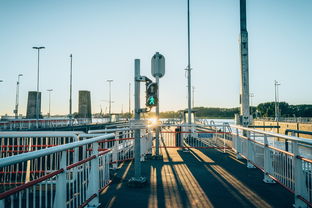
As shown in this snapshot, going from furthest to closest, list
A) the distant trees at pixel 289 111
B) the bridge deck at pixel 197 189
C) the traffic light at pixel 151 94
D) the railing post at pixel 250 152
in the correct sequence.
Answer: the distant trees at pixel 289 111 → the railing post at pixel 250 152 → the traffic light at pixel 151 94 → the bridge deck at pixel 197 189

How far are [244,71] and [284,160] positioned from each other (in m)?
3.45

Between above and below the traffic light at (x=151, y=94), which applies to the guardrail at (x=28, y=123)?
below

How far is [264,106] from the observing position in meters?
126

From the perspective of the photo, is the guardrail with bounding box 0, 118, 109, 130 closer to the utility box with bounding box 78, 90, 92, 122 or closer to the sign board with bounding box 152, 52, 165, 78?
the utility box with bounding box 78, 90, 92, 122

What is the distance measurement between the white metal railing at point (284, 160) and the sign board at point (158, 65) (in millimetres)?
3330

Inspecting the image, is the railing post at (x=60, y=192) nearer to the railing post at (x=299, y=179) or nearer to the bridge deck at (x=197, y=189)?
the bridge deck at (x=197, y=189)

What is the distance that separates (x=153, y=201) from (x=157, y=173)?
2.11m

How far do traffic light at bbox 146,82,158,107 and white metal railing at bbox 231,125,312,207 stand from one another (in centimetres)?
268

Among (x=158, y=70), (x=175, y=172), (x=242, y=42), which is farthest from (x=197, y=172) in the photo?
(x=242, y=42)

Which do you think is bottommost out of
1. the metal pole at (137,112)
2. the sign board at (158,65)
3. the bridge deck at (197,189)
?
the bridge deck at (197,189)

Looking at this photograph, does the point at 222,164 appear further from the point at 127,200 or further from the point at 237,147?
the point at 127,200

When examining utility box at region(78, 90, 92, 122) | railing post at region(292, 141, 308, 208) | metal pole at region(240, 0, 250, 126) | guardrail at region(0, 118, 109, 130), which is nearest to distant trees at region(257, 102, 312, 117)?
utility box at region(78, 90, 92, 122)

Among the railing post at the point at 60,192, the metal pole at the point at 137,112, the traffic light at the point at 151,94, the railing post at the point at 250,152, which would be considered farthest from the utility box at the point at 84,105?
the railing post at the point at 60,192

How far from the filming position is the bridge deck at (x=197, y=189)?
4156 millimetres
